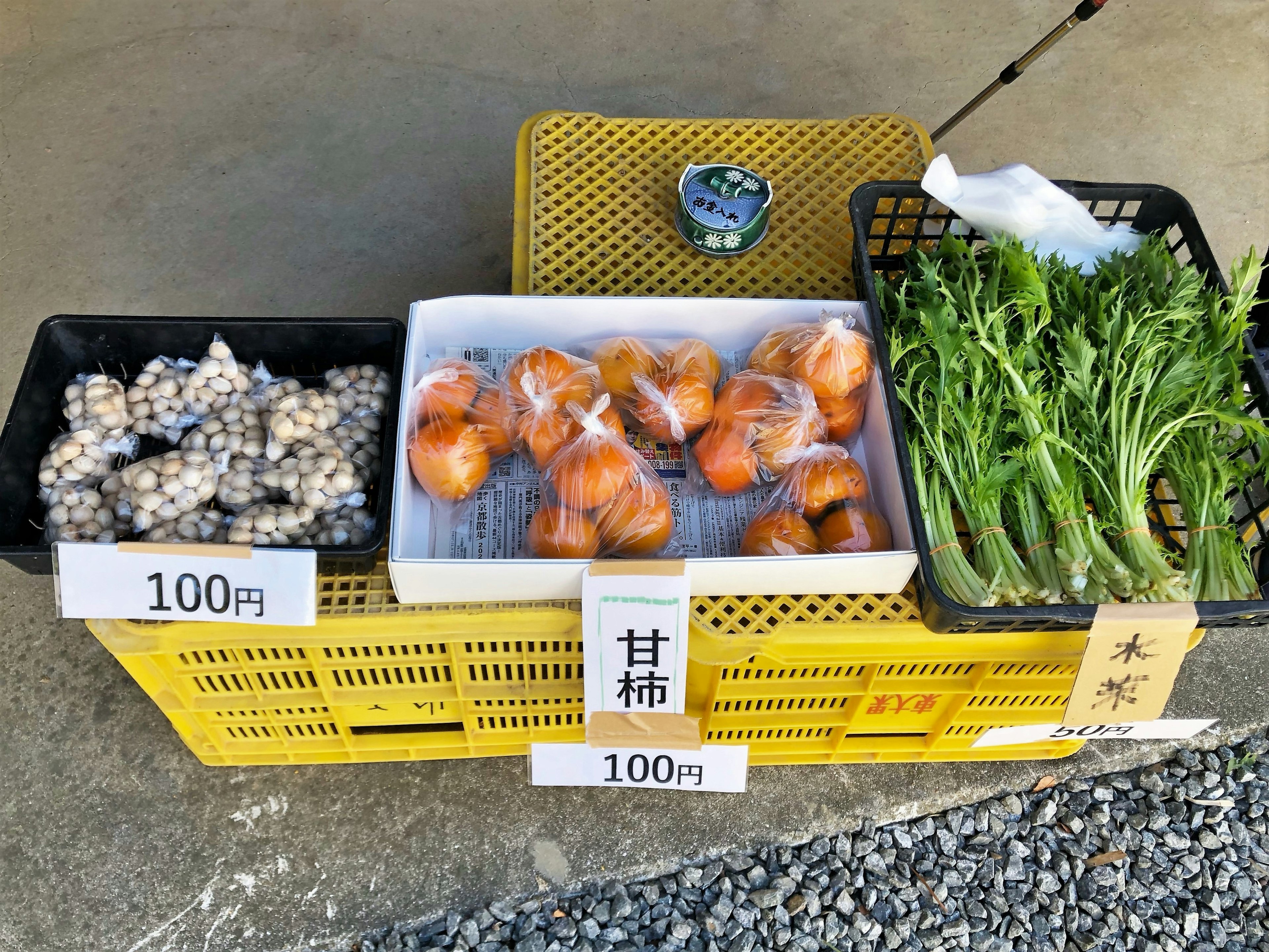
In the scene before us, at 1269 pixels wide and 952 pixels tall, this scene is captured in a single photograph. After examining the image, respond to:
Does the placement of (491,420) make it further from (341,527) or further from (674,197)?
(674,197)

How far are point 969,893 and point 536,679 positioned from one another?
0.93m

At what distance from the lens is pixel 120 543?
1188 millimetres

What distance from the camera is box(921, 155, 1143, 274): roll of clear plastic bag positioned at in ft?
5.05

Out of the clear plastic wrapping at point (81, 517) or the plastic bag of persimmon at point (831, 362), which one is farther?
the plastic bag of persimmon at point (831, 362)

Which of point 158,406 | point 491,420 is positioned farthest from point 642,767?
point 158,406

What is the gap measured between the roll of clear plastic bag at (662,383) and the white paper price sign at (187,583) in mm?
552

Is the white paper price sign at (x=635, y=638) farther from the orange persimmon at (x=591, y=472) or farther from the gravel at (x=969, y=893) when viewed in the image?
the gravel at (x=969, y=893)

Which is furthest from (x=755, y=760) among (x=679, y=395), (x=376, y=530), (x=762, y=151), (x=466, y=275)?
(x=466, y=275)

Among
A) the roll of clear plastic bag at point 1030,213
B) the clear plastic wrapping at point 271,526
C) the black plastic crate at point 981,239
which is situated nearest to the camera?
the black plastic crate at point 981,239

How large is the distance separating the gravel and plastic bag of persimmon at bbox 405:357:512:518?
0.81m

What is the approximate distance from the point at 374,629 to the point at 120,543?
348mm

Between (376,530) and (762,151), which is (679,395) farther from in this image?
(762,151)

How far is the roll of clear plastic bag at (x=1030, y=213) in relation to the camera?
1.54 metres

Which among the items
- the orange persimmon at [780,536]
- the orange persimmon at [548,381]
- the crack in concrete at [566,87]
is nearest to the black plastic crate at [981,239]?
the orange persimmon at [780,536]
